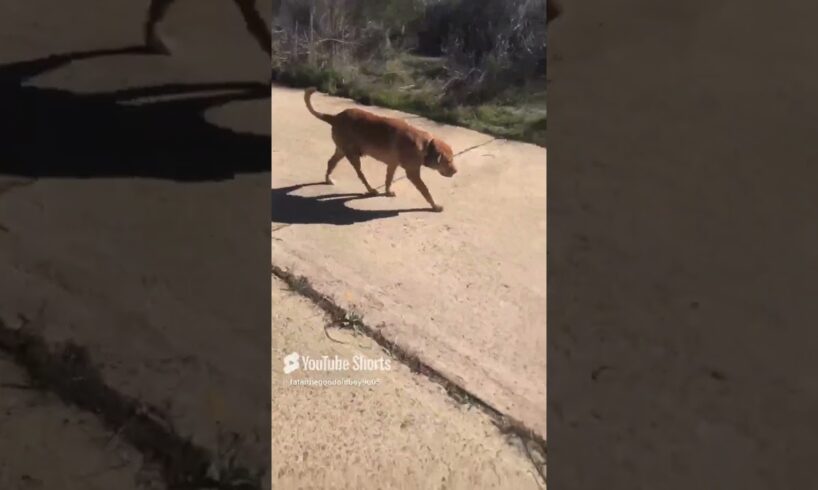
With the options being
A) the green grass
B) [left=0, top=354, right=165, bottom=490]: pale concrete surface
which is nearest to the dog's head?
the green grass

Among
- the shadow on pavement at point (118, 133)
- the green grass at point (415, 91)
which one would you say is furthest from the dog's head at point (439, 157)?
the shadow on pavement at point (118, 133)

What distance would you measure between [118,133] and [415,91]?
0.90 m

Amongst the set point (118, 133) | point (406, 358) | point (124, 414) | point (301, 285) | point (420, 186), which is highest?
point (118, 133)

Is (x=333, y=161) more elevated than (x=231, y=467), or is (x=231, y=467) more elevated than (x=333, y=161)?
(x=333, y=161)

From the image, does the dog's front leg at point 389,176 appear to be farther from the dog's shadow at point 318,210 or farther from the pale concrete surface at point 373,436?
the pale concrete surface at point 373,436

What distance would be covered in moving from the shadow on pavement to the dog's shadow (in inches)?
4.2

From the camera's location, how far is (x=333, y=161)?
2.71m

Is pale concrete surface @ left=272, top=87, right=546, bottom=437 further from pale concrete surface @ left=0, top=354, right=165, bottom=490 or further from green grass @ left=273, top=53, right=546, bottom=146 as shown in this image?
pale concrete surface @ left=0, top=354, right=165, bottom=490

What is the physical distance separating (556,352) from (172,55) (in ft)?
4.75

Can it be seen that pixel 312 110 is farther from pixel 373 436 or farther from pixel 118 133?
pixel 373 436

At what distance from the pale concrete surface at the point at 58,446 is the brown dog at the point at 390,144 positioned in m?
1.06

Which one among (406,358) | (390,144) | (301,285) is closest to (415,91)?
(390,144)

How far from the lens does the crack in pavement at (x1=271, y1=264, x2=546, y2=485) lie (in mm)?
2639

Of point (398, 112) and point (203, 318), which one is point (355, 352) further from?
point (398, 112)
